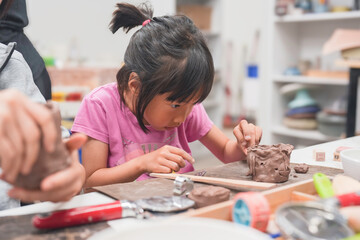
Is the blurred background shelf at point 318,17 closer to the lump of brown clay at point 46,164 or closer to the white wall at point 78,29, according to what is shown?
the white wall at point 78,29

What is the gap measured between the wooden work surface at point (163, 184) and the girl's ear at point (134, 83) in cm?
36

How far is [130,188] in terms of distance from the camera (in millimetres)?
826

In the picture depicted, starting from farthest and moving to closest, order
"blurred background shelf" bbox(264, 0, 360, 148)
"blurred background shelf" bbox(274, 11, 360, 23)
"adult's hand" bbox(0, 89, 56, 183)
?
"blurred background shelf" bbox(264, 0, 360, 148) → "blurred background shelf" bbox(274, 11, 360, 23) → "adult's hand" bbox(0, 89, 56, 183)

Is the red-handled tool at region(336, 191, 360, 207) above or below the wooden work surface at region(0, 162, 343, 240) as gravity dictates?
above

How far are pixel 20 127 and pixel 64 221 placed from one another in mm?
179

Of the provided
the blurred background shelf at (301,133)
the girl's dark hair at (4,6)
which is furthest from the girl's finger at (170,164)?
the blurred background shelf at (301,133)


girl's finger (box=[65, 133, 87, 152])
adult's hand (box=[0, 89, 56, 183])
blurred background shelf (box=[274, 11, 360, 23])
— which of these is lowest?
girl's finger (box=[65, 133, 87, 152])

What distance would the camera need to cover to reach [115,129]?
1250 mm

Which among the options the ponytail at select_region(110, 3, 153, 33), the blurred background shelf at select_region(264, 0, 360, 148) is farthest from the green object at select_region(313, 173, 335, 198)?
the blurred background shelf at select_region(264, 0, 360, 148)

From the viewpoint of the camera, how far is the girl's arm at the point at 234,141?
1211 millimetres

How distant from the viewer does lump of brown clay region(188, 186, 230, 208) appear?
2.33ft

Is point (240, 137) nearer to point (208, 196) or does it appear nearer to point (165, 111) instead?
point (165, 111)

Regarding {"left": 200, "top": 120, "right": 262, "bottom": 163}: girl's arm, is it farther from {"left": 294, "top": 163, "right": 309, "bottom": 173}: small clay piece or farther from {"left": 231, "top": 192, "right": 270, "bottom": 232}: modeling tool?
{"left": 231, "top": 192, "right": 270, "bottom": 232}: modeling tool

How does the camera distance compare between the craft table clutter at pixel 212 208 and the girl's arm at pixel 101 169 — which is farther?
the girl's arm at pixel 101 169
